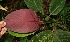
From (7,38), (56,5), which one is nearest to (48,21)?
(56,5)

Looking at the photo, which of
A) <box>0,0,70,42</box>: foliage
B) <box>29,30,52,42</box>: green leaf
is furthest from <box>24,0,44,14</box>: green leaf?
<box>29,30,52,42</box>: green leaf

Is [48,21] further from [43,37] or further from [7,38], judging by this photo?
[7,38]

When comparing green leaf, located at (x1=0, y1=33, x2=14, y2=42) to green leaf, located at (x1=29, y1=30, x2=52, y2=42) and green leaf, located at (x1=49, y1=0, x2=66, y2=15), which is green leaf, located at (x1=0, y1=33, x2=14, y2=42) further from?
green leaf, located at (x1=49, y1=0, x2=66, y2=15)

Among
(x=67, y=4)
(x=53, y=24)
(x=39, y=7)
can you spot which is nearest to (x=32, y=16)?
(x=39, y=7)

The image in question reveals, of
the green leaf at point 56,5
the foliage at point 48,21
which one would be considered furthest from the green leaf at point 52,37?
the green leaf at point 56,5

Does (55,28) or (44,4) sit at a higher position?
(44,4)

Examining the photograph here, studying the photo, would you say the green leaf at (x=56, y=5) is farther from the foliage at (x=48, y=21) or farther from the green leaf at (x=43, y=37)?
the green leaf at (x=43, y=37)

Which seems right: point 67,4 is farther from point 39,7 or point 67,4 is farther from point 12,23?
point 12,23
